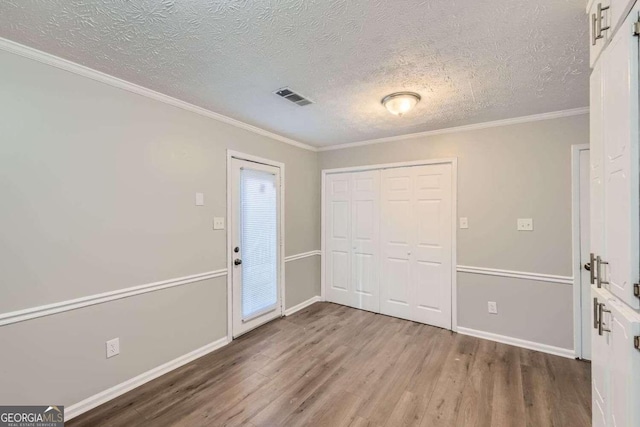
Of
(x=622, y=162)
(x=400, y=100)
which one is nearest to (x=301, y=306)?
(x=400, y=100)

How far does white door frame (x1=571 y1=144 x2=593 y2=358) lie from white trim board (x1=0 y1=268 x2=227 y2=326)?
364cm

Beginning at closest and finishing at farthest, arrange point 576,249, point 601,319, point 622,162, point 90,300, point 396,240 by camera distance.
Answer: point 622,162 < point 601,319 < point 90,300 < point 576,249 < point 396,240

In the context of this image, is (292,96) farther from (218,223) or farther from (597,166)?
(597,166)

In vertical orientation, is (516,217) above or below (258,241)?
above

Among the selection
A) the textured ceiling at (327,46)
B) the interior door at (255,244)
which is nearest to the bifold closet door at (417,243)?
the textured ceiling at (327,46)

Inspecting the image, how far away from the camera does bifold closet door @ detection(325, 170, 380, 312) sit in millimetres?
3912

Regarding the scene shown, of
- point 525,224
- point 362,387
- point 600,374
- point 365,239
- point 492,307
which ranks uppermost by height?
point 525,224

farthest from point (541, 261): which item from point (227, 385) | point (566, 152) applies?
point (227, 385)

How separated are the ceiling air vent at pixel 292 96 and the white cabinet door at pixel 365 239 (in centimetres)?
172

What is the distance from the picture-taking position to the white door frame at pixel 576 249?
265 cm

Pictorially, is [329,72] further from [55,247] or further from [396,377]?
[396,377]

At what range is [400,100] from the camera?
2328mm

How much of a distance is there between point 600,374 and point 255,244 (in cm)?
296

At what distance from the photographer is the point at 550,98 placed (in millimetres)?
2434
